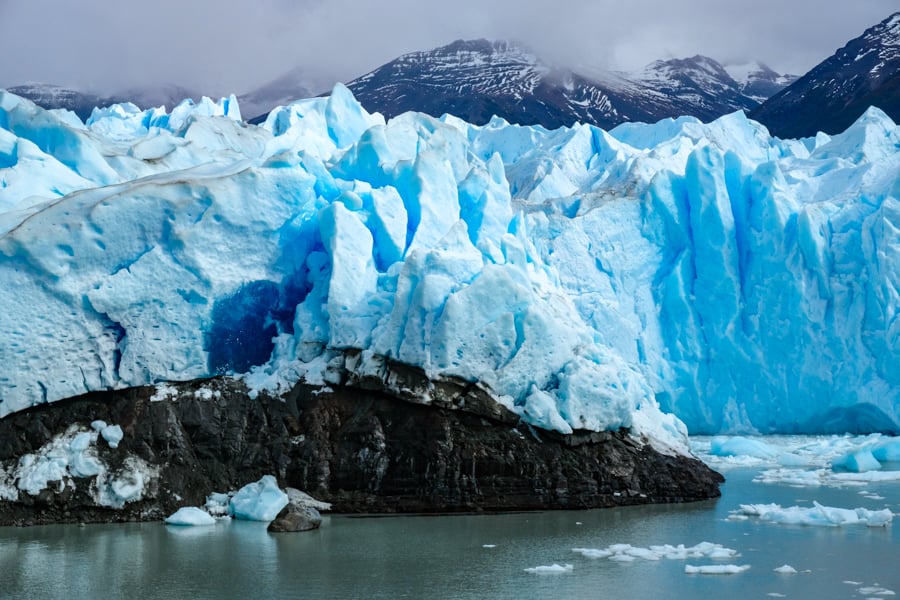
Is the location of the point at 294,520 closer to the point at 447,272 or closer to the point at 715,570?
the point at 447,272

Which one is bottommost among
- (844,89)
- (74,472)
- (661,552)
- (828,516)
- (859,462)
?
(661,552)

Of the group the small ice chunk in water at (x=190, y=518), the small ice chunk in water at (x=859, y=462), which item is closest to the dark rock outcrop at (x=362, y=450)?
the small ice chunk in water at (x=190, y=518)

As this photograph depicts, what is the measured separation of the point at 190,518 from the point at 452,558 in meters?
3.34

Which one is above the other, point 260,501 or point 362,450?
point 362,450

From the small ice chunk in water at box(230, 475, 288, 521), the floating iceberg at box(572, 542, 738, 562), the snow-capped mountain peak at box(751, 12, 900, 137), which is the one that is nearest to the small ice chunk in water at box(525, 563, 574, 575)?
the floating iceberg at box(572, 542, 738, 562)

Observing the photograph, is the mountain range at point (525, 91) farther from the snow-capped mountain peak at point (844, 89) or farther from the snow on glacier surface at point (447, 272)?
the snow on glacier surface at point (447, 272)

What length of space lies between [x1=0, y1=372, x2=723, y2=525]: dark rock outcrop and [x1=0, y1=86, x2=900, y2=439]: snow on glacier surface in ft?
0.89

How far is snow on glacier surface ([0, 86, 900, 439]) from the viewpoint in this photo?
38.2 feet

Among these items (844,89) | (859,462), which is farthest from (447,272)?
(844,89)

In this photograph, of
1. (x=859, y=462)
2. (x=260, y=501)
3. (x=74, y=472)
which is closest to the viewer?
(x=74, y=472)

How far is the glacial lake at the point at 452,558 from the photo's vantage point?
25.6ft

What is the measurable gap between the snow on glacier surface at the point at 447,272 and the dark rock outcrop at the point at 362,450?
0.27 meters

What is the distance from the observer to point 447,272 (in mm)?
12039

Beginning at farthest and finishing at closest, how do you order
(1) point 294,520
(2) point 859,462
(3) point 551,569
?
(2) point 859,462
(1) point 294,520
(3) point 551,569
